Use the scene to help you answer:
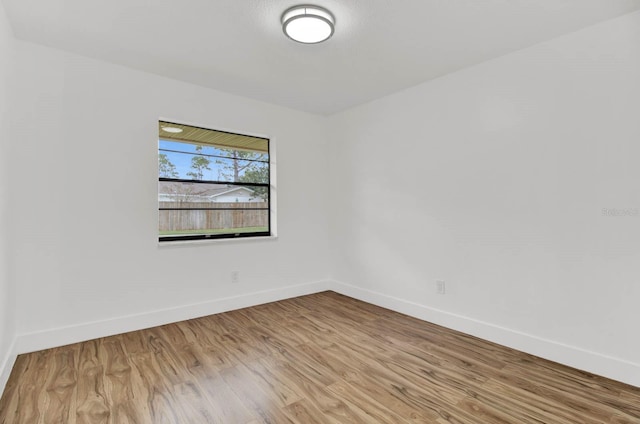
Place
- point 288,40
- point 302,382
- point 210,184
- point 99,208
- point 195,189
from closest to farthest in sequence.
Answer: point 302,382
point 288,40
point 99,208
point 195,189
point 210,184

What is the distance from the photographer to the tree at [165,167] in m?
3.32

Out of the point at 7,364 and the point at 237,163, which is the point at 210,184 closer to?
the point at 237,163

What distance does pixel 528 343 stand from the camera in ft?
8.27

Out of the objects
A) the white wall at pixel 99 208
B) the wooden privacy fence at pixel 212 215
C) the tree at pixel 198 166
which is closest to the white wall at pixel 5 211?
the white wall at pixel 99 208

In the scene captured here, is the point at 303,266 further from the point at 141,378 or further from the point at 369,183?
A: the point at 141,378

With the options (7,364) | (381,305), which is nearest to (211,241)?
(7,364)

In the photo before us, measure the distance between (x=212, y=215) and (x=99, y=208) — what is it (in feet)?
3.61

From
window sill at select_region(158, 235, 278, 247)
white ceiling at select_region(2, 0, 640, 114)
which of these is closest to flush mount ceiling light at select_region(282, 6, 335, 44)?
white ceiling at select_region(2, 0, 640, 114)

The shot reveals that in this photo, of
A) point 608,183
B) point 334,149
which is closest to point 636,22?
point 608,183

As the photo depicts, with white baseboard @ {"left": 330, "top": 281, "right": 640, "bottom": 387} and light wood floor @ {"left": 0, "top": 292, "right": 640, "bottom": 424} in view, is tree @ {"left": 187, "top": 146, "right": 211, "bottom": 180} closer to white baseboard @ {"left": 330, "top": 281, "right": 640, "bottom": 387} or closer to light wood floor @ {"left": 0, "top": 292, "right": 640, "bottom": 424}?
light wood floor @ {"left": 0, "top": 292, "right": 640, "bottom": 424}

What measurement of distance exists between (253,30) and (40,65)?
1.80 meters

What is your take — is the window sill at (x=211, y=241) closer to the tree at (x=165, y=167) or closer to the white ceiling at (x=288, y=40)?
the tree at (x=165, y=167)

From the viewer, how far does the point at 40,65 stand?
2574 millimetres

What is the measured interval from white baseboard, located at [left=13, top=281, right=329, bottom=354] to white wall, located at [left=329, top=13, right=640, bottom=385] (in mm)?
1345
